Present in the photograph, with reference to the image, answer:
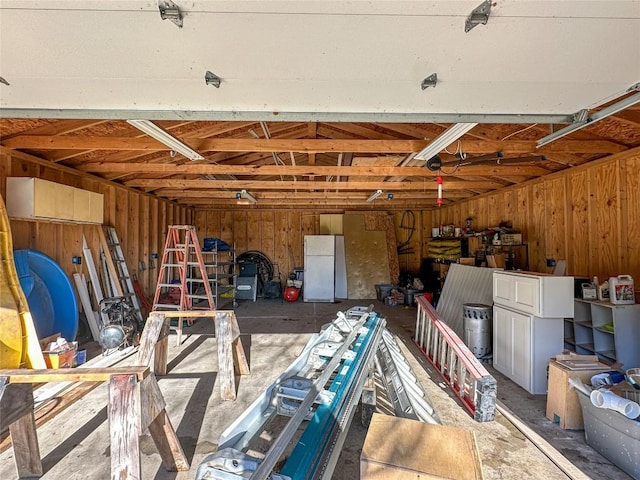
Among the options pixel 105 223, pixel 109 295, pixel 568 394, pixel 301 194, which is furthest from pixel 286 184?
pixel 568 394

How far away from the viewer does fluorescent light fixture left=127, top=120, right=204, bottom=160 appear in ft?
7.73

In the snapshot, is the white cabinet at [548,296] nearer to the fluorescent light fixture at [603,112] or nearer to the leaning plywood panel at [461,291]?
the leaning plywood panel at [461,291]

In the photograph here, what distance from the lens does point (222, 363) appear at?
283 cm

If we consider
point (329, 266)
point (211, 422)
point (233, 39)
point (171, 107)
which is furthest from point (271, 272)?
point (233, 39)

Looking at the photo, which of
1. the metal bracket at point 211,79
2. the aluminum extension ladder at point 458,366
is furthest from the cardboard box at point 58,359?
the aluminum extension ladder at point 458,366

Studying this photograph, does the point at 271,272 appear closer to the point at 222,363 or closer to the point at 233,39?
the point at 222,363

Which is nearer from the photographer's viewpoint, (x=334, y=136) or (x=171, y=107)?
(x=171, y=107)

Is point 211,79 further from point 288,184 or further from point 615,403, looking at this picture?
point 288,184

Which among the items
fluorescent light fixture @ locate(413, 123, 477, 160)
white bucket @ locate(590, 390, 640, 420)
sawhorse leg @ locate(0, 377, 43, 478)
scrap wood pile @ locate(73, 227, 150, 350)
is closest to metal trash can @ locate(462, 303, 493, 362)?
white bucket @ locate(590, 390, 640, 420)

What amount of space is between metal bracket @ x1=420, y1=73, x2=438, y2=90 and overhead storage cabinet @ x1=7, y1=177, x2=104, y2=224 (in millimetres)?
4072

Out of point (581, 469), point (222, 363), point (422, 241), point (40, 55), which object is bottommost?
point (581, 469)

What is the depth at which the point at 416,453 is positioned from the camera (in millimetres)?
801

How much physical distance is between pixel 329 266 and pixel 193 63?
645 centimetres

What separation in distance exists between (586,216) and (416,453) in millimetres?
4331
